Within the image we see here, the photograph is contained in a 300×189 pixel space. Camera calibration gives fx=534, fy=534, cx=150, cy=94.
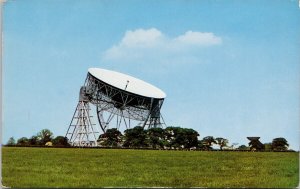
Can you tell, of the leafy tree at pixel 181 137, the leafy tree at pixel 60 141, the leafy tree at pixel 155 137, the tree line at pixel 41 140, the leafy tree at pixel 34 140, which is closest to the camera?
the tree line at pixel 41 140

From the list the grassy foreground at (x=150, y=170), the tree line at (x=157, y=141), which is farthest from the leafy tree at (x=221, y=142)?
the grassy foreground at (x=150, y=170)

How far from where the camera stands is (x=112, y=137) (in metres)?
17.2

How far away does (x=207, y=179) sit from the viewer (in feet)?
35.8

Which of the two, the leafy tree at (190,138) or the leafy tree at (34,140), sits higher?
the leafy tree at (190,138)

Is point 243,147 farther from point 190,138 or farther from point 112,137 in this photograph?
point 112,137

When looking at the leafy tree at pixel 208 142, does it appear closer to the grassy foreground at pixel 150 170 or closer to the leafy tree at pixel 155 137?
the grassy foreground at pixel 150 170

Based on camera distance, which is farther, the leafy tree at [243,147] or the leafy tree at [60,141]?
the leafy tree at [60,141]

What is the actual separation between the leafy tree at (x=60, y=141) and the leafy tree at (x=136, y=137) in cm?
194

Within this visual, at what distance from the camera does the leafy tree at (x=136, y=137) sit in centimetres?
1661

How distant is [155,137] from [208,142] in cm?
242

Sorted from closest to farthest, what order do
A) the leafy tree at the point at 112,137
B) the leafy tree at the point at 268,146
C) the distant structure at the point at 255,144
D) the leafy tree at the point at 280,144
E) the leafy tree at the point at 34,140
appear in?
1. the leafy tree at the point at 280,144
2. the leafy tree at the point at 268,146
3. the distant structure at the point at 255,144
4. the leafy tree at the point at 34,140
5. the leafy tree at the point at 112,137

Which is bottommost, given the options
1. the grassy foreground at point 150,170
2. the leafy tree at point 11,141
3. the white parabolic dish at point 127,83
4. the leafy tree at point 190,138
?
the grassy foreground at point 150,170

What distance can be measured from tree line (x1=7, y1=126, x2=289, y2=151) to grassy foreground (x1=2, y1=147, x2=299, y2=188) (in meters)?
0.30

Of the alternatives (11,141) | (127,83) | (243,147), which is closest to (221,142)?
(243,147)
